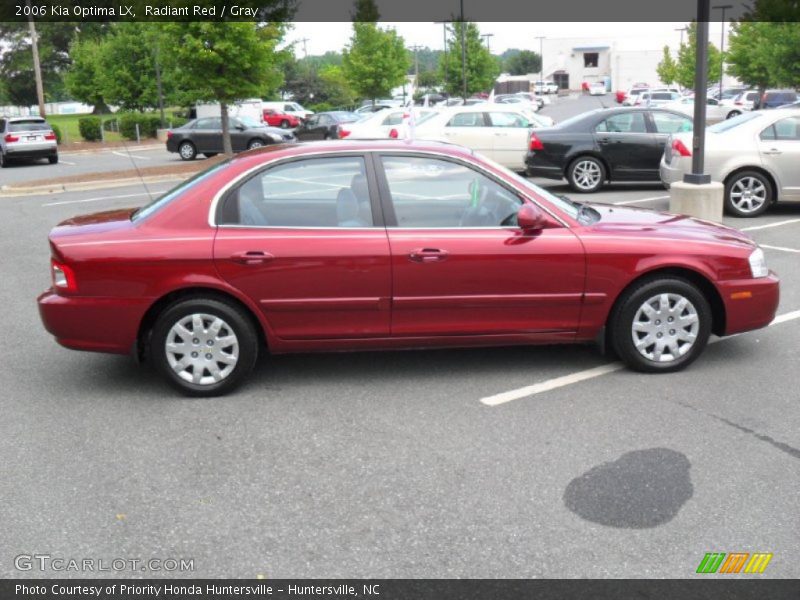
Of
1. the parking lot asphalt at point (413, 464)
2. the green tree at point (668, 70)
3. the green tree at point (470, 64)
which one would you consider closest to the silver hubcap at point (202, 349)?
the parking lot asphalt at point (413, 464)

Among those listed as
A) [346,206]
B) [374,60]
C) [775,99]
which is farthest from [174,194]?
[374,60]

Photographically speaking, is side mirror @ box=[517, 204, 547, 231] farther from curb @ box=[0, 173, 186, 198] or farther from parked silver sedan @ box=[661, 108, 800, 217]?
curb @ box=[0, 173, 186, 198]

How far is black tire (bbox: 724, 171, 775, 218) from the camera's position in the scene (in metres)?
12.2

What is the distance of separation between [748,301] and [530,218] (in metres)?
1.63

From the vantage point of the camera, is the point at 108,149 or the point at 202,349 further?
the point at 108,149

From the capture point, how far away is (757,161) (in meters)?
12.1

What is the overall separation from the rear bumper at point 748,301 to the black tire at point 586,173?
954cm

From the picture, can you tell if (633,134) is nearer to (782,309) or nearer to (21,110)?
(782,309)

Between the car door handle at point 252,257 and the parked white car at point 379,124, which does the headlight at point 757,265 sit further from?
the parked white car at point 379,124

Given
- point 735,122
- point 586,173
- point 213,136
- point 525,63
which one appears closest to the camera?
point 735,122

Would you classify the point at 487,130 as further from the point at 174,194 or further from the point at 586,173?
the point at 174,194

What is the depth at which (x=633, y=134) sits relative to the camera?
15180mm

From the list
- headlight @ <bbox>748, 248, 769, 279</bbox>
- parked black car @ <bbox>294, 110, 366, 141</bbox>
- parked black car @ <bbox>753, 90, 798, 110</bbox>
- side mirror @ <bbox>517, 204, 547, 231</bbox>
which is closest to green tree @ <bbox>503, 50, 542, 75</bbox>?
parked black car @ <bbox>753, 90, 798, 110</bbox>

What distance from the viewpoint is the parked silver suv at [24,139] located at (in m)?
28.5
